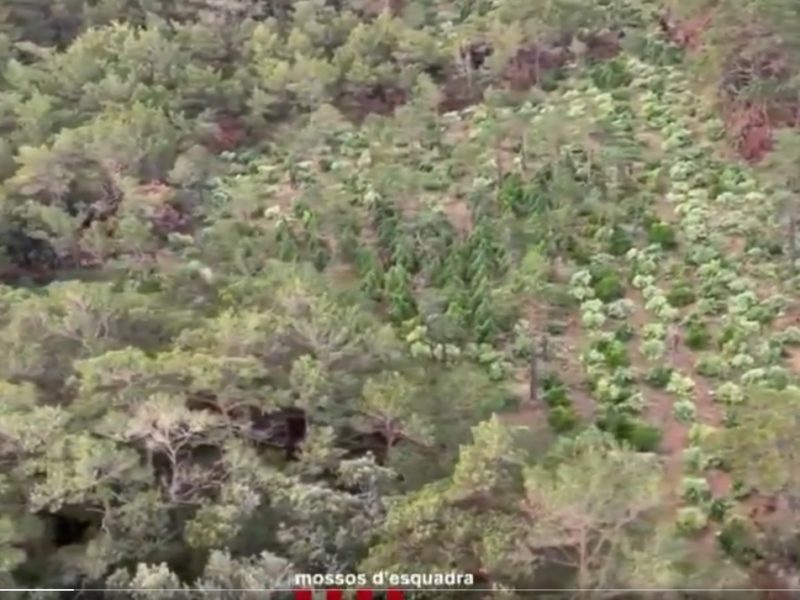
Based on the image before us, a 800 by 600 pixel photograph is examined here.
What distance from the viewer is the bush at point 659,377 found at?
61.5ft

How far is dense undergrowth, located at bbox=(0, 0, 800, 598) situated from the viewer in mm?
13797

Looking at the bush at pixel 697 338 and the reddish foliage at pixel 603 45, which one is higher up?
the reddish foliage at pixel 603 45

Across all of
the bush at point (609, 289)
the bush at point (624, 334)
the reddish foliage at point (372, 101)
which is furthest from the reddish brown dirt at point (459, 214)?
the reddish foliage at point (372, 101)

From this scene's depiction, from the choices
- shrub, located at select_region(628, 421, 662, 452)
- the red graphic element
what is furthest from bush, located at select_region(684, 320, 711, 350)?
the red graphic element

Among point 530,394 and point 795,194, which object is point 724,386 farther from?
point 795,194

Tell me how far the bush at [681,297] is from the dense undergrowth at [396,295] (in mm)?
83

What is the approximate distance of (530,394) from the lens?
1866 cm

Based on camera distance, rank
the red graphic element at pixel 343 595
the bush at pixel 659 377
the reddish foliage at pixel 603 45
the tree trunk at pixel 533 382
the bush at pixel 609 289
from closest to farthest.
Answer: the red graphic element at pixel 343 595, the tree trunk at pixel 533 382, the bush at pixel 659 377, the bush at pixel 609 289, the reddish foliage at pixel 603 45

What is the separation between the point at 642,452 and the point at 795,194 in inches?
277

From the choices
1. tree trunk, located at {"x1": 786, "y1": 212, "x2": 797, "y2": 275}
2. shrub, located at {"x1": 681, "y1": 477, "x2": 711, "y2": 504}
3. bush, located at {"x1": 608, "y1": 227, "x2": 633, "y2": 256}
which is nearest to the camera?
shrub, located at {"x1": 681, "y1": 477, "x2": 711, "y2": 504}

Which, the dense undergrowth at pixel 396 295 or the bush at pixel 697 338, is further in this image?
the bush at pixel 697 338

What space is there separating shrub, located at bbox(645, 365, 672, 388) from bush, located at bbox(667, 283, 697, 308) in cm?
206

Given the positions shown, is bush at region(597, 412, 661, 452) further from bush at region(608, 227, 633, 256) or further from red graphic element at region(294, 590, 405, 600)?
red graphic element at region(294, 590, 405, 600)

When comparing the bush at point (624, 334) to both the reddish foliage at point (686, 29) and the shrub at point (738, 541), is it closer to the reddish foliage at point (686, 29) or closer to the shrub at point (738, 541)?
the shrub at point (738, 541)
